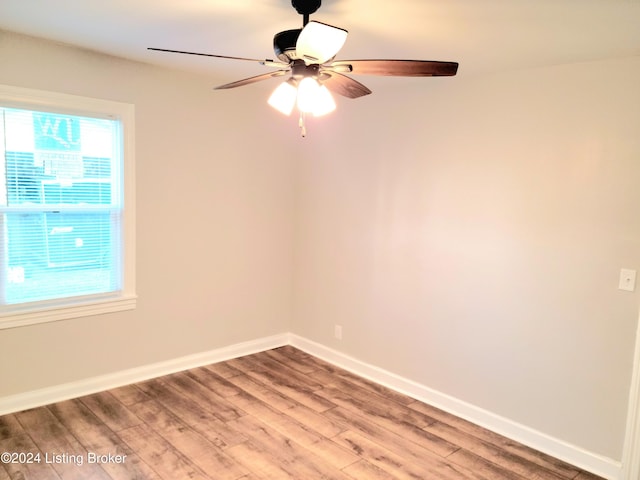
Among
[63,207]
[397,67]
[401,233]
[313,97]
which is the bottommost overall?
[401,233]

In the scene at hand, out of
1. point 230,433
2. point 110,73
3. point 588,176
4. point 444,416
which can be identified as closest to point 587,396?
point 444,416

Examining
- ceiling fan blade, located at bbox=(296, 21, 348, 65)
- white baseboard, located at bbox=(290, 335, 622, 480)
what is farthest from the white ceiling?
white baseboard, located at bbox=(290, 335, 622, 480)

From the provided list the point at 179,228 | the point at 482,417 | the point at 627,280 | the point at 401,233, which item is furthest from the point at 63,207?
the point at 627,280

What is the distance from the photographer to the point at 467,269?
3.14 metres

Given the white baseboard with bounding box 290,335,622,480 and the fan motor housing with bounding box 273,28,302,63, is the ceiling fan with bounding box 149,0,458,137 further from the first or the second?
the white baseboard with bounding box 290,335,622,480

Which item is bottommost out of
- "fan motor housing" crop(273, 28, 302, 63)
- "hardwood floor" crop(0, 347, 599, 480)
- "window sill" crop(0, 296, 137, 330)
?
"hardwood floor" crop(0, 347, 599, 480)

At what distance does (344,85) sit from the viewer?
215 centimetres

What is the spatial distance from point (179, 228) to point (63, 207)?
2.75ft

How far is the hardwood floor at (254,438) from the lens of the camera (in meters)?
2.50

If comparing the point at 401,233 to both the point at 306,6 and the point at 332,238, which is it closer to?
the point at 332,238

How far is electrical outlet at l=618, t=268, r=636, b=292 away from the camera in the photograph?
2471mm

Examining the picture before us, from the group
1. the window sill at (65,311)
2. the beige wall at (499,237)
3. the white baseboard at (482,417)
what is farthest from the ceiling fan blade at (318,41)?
the white baseboard at (482,417)

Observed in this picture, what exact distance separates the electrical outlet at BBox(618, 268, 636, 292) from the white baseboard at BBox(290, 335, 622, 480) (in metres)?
1.00

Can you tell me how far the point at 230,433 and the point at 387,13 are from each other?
255 cm
